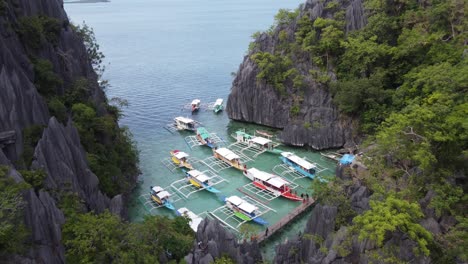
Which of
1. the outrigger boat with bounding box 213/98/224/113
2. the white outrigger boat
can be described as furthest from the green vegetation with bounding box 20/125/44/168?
the outrigger boat with bounding box 213/98/224/113

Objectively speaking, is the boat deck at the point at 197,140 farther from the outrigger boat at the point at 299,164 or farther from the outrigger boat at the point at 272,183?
the outrigger boat at the point at 272,183

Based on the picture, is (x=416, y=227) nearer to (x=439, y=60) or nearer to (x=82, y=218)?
(x=82, y=218)

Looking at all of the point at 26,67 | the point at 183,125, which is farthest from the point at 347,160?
the point at 26,67

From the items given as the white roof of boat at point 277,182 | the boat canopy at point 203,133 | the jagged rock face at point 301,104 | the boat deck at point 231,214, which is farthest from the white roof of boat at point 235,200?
the boat canopy at point 203,133

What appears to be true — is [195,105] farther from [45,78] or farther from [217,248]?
[217,248]

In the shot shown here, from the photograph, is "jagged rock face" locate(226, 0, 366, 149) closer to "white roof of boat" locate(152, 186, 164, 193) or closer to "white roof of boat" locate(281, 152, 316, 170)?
"white roof of boat" locate(281, 152, 316, 170)

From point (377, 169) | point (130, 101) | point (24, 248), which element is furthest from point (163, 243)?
point (130, 101)
